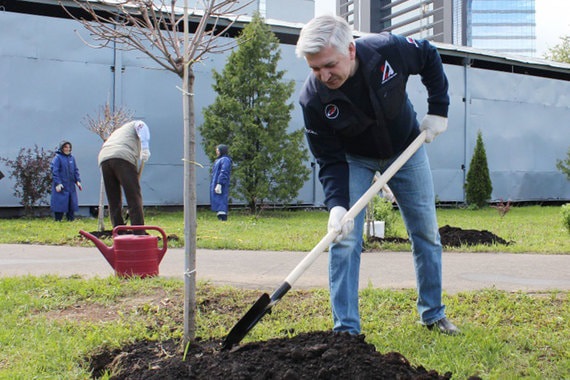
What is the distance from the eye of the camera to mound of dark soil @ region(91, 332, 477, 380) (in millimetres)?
2328

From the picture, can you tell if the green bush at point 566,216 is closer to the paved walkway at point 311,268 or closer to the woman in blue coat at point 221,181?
the paved walkway at point 311,268

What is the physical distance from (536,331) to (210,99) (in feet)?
40.8

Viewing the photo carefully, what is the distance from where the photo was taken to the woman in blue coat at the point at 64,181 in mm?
11250

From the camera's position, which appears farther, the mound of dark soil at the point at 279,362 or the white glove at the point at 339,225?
the white glove at the point at 339,225

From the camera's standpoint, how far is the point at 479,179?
1703 cm

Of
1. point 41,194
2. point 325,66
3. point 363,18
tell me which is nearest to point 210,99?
point 41,194

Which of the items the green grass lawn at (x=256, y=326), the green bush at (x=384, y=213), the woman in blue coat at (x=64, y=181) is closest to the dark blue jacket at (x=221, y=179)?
the woman in blue coat at (x=64, y=181)

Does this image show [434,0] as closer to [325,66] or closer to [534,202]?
[534,202]

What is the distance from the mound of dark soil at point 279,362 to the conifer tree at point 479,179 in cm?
1525

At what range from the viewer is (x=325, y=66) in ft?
8.98

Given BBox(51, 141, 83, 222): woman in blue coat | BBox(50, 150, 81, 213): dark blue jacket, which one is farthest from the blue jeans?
BBox(50, 150, 81, 213): dark blue jacket

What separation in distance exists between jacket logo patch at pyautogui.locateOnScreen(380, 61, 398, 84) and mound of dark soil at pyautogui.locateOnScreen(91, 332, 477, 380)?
53.0 inches

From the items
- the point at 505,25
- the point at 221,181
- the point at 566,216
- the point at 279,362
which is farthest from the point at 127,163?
the point at 505,25

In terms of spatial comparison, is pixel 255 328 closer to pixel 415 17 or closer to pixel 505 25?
pixel 415 17
